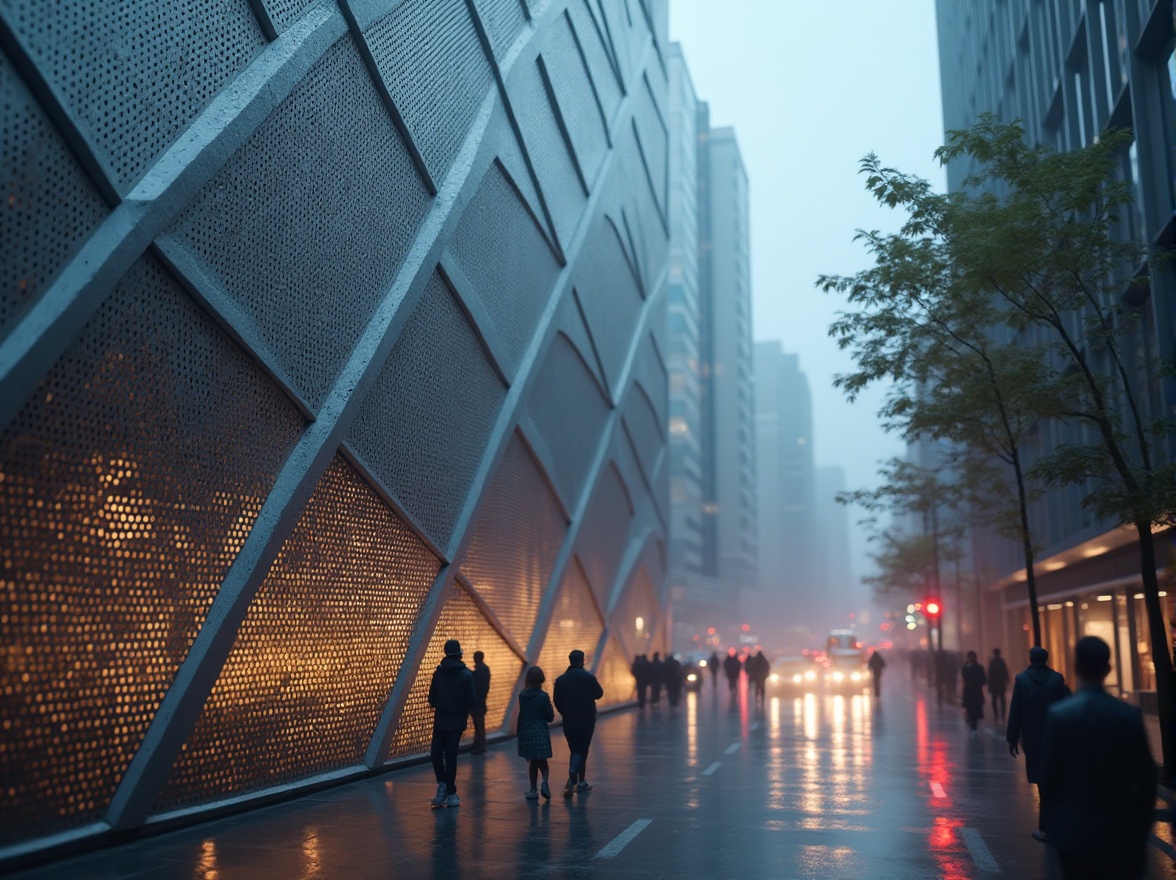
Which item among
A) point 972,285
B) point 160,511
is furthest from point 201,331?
point 972,285

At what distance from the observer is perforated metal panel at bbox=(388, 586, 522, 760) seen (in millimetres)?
16609

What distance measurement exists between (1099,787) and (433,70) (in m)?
14.7

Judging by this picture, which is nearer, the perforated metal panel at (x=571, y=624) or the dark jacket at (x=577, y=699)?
the dark jacket at (x=577, y=699)

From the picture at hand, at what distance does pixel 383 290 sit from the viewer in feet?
48.9

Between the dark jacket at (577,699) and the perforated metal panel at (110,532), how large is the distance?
410 cm

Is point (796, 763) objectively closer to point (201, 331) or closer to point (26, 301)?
point (201, 331)

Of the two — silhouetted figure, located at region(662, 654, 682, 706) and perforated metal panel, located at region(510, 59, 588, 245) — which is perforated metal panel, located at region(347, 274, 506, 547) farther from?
silhouetted figure, located at region(662, 654, 682, 706)

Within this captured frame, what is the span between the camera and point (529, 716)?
12.6 meters

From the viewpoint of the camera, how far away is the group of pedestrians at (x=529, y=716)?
1223cm

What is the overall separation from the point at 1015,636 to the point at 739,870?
4247 centimetres

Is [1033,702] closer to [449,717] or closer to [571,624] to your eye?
[449,717]

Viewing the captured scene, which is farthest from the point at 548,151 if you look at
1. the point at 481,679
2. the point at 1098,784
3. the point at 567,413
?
the point at 1098,784

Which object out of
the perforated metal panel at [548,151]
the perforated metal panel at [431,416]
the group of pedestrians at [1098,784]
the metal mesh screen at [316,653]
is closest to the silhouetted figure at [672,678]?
the perforated metal panel at [548,151]

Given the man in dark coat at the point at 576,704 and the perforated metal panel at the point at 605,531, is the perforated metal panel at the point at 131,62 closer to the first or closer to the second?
the man in dark coat at the point at 576,704
